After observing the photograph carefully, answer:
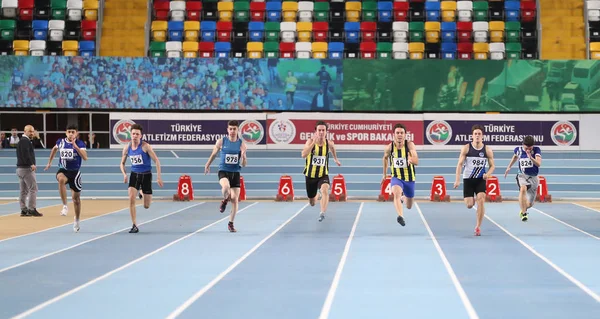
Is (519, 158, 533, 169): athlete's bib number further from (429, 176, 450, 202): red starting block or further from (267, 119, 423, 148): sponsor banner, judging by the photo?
(267, 119, 423, 148): sponsor banner

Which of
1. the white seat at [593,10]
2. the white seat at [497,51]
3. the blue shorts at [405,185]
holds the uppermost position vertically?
the white seat at [593,10]

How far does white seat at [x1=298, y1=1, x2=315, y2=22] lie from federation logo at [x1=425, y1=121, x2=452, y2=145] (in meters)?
6.98

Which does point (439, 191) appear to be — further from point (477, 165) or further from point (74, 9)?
point (74, 9)

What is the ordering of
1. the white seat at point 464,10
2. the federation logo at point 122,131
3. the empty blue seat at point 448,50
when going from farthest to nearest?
the white seat at point 464,10
the empty blue seat at point 448,50
the federation logo at point 122,131

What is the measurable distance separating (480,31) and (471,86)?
11.7 feet

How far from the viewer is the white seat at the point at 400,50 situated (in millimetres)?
30312

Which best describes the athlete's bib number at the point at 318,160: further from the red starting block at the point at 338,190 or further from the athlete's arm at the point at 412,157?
the red starting block at the point at 338,190

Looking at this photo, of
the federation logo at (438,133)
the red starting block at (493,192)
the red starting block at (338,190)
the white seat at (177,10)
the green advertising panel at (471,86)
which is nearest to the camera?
the red starting block at (493,192)

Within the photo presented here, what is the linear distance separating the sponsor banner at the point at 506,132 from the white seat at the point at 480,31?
479 centimetres

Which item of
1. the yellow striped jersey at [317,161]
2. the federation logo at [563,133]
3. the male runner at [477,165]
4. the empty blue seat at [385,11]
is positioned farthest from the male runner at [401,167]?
the empty blue seat at [385,11]

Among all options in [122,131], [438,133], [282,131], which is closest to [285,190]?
[282,131]

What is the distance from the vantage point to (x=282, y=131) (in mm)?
27641

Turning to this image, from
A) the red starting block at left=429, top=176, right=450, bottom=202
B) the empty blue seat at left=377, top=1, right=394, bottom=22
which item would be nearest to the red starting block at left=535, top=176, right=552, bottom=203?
the red starting block at left=429, top=176, right=450, bottom=202

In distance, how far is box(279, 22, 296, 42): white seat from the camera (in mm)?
31452
